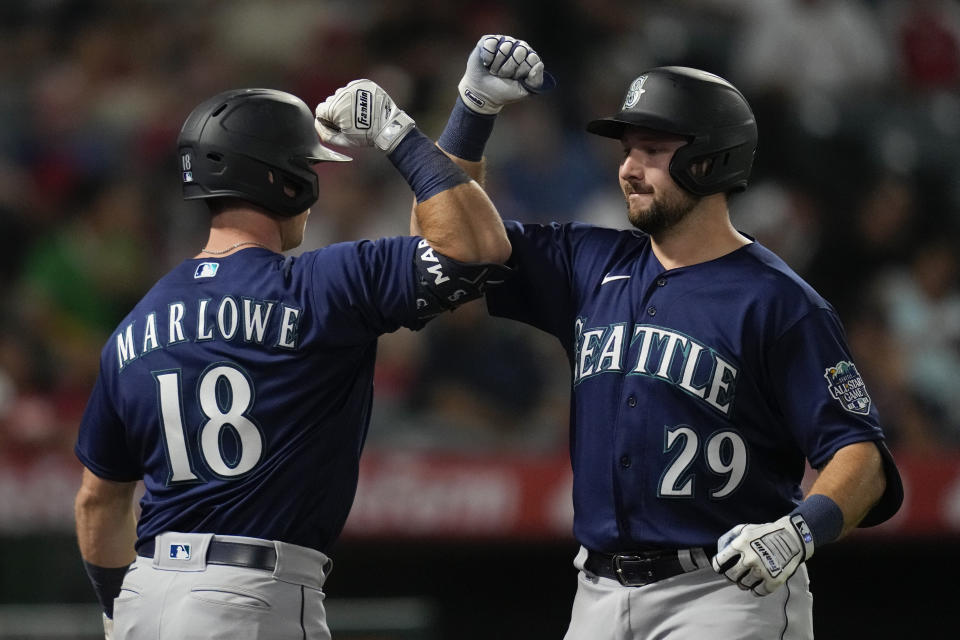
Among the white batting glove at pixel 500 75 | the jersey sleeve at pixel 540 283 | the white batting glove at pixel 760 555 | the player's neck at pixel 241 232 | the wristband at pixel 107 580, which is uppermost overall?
the white batting glove at pixel 500 75

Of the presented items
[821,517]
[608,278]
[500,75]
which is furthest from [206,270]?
[821,517]

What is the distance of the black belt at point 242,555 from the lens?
130 inches

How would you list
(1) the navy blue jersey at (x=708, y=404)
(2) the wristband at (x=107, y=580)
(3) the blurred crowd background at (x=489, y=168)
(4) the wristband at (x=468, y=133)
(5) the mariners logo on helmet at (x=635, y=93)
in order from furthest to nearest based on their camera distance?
(3) the blurred crowd background at (x=489, y=168) → (2) the wristband at (x=107, y=580) → (4) the wristband at (x=468, y=133) → (5) the mariners logo on helmet at (x=635, y=93) → (1) the navy blue jersey at (x=708, y=404)

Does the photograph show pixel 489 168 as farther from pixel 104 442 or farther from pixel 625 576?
pixel 625 576

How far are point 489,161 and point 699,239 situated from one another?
4724mm

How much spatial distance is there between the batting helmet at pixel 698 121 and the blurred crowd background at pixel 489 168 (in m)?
3.20

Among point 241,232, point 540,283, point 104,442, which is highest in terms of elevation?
point 241,232

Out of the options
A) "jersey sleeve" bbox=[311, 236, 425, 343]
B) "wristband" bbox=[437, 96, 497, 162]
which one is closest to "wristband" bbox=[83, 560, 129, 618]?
"jersey sleeve" bbox=[311, 236, 425, 343]

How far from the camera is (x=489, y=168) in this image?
8203 mm

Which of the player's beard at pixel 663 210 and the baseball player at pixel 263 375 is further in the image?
the player's beard at pixel 663 210

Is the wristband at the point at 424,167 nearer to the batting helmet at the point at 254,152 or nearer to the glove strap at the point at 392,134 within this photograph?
the glove strap at the point at 392,134

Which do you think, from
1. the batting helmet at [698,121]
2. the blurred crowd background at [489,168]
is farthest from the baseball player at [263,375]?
the blurred crowd background at [489,168]

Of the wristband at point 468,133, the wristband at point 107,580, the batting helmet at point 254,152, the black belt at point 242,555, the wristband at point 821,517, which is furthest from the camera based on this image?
the wristband at point 107,580

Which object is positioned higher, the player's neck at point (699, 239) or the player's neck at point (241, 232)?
the player's neck at point (241, 232)
